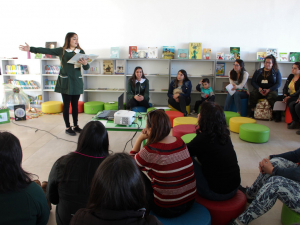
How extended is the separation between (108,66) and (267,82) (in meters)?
3.65

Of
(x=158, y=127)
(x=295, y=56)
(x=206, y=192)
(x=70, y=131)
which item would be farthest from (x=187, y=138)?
(x=295, y=56)

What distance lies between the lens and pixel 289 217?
1.74 meters

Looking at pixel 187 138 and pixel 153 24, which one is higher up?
pixel 153 24

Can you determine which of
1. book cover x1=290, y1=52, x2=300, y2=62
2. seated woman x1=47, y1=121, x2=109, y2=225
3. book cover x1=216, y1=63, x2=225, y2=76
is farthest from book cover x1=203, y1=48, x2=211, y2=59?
seated woman x1=47, y1=121, x2=109, y2=225

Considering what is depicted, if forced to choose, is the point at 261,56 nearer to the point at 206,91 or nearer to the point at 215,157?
the point at 206,91

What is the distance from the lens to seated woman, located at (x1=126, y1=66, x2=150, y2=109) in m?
5.10

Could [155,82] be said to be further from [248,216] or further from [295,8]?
[248,216]

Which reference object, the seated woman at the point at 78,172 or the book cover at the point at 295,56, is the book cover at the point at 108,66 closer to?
the book cover at the point at 295,56

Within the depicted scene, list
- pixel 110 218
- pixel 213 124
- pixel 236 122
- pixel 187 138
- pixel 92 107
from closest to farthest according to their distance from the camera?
1. pixel 110 218
2. pixel 213 124
3. pixel 187 138
4. pixel 236 122
5. pixel 92 107

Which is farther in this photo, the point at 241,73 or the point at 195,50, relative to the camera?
the point at 195,50

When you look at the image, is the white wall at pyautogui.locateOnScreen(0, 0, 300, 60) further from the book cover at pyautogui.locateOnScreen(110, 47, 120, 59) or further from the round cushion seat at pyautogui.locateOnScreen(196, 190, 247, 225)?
the round cushion seat at pyautogui.locateOnScreen(196, 190, 247, 225)

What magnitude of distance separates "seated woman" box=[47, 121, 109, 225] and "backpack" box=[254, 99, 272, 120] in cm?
437

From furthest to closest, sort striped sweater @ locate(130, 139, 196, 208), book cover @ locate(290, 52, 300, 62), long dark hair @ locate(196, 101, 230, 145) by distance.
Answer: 1. book cover @ locate(290, 52, 300, 62)
2. long dark hair @ locate(196, 101, 230, 145)
3. striped sweater @ locate(130, 139, 196, 208)

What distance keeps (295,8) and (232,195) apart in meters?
5.47
